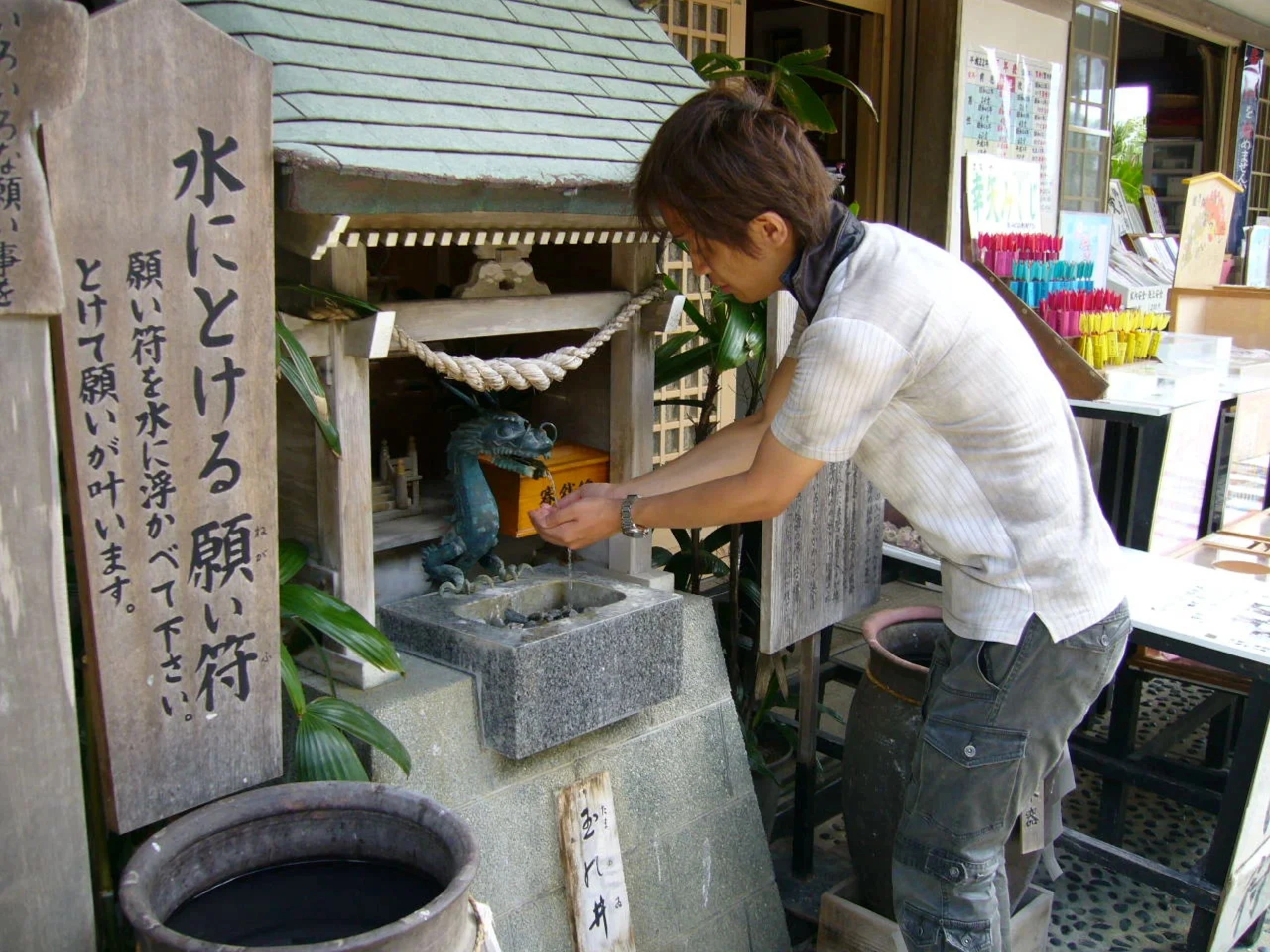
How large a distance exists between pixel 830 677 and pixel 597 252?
A: 189 cm

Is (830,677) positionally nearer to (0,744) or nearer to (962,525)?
(962,525)

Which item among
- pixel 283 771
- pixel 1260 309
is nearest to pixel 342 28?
pixel 283 771

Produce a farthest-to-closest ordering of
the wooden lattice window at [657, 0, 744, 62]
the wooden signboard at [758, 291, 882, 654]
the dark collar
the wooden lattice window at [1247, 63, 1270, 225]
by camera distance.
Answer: the wooden lattice window at [1247, 63, 1270, 225]
the wooden lattice window at [657, 0, 744, 62]
the wooden signboard at [758, 291, 882, 654]
the dark collar

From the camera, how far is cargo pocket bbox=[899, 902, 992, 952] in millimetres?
2348

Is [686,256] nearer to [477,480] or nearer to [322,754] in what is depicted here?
[477,480]

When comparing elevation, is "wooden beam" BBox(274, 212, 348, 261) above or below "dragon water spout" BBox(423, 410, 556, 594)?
above

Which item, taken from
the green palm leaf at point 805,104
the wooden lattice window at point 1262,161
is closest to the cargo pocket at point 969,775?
the green palm leaf at point 805,104

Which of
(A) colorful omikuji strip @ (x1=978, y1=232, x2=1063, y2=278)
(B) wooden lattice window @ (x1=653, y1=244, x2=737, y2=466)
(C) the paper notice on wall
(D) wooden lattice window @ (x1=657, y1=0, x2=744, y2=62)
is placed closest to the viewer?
(D) wooden lattice window @ (x1=657, y1=0, x2=744, y2=62)

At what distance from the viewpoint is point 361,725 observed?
7.77 ft

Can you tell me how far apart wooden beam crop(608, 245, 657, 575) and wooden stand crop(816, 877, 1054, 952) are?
3.49 ft

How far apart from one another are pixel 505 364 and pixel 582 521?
45cm

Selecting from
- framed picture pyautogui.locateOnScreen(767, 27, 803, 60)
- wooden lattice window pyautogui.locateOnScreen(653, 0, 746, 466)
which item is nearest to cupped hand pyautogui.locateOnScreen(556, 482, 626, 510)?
wooden lattice window pyautogui.locateOnScreen(653, 0, 746, 466)

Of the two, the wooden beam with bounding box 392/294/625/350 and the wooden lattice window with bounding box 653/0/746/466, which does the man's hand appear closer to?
the wooden beam with bounding box 392/294/625/350

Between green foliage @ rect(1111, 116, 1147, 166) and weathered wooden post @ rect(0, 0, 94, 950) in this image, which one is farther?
green foliage @ rect(1111, 116, 1147, 166)
